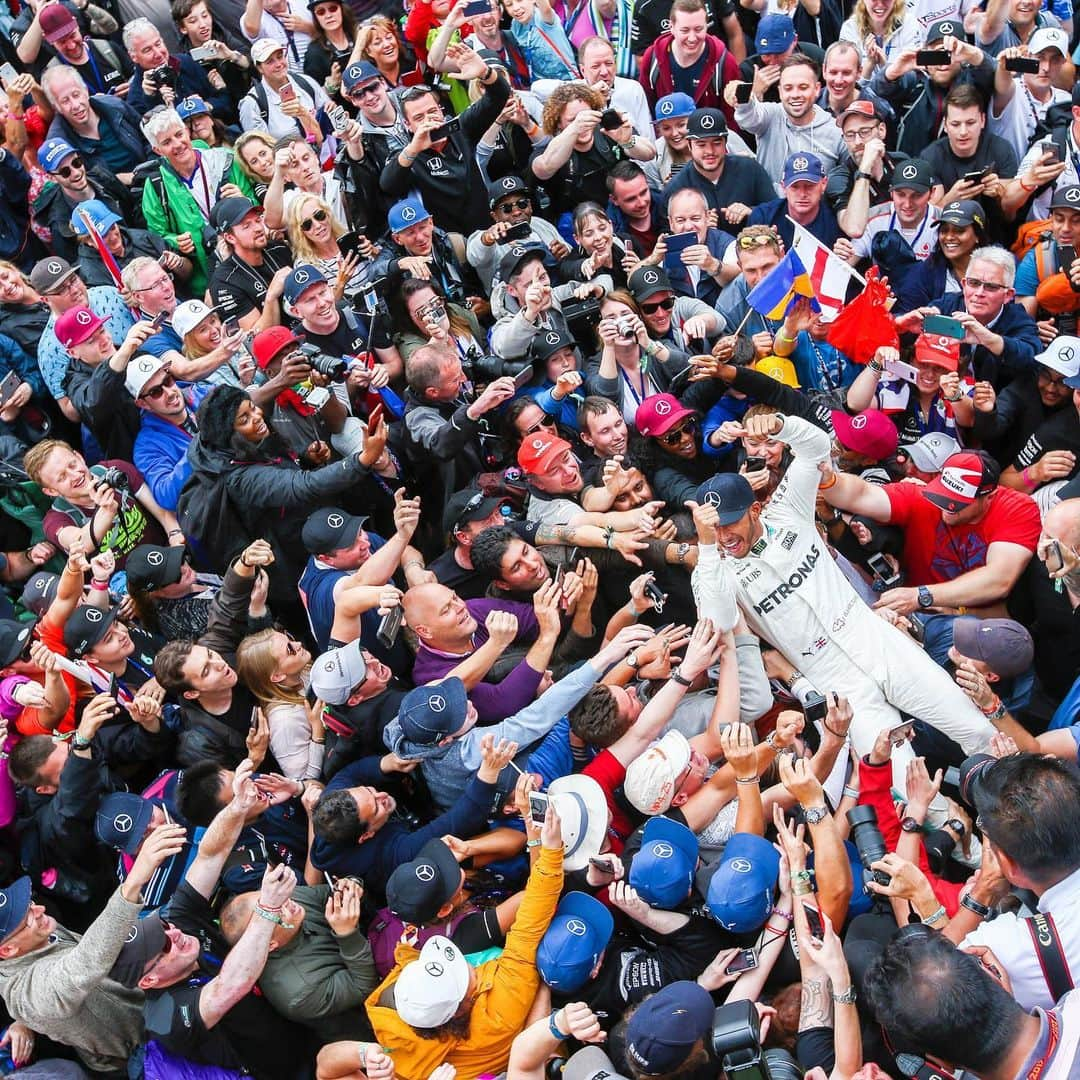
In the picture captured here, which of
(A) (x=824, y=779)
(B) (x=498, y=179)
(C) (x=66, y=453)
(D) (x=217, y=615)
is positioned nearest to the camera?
(A) (x=824, y=779)

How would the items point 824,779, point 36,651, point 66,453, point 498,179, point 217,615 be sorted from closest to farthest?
1. point 824,779
2. point 36,651
3. point 217,615
4. point 66,453
5. point 498,179

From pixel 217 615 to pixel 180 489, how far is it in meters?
0.92

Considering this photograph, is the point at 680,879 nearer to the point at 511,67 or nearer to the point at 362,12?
the point at 511,67

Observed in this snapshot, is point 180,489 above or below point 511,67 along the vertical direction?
below

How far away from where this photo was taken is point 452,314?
7.61m

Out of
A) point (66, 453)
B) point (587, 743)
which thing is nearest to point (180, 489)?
point (66, 453)

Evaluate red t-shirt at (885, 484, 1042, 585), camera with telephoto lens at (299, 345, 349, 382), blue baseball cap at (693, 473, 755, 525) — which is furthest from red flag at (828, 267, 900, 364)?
camera with telephoto lens at (299, 345, 349, 382)

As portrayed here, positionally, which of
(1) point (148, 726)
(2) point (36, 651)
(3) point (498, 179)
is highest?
(3) point (498, 179)

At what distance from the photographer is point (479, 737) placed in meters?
5.24

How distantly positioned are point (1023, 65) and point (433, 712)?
557 centimetres

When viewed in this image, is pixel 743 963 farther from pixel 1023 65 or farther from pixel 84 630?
pixel 1023 65

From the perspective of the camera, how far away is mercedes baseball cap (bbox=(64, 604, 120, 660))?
598cm

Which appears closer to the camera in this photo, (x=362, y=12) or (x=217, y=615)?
(x=217, y=615)

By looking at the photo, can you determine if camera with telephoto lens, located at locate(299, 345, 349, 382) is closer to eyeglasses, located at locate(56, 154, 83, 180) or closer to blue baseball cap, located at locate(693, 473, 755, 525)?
blue baseball cap, located at locate(693, 473, 755, 525)
